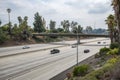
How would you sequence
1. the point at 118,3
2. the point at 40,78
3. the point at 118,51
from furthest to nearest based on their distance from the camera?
the point at 118,51 → the point at 118,3 → the point at 40,78

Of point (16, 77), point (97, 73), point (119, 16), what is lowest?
point (16, 77)

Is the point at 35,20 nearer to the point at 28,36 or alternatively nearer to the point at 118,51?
the point at 28,36

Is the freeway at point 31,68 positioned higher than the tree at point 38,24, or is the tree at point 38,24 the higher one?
the tree at point 38,24

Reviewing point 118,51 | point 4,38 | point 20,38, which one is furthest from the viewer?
point 20,38

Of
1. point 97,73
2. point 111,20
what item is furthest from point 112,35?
point 97,73

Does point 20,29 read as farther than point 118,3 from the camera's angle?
Yes

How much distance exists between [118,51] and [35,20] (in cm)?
11060

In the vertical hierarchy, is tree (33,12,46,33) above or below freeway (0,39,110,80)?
above

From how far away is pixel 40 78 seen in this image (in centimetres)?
3431

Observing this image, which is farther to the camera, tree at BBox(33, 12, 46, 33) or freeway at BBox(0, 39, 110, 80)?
tree at BBox(33, 12, 46, 33)

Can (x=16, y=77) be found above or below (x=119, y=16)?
below

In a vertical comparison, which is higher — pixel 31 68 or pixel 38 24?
pixel 38 24

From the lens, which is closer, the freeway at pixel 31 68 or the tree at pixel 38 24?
the freeway at pixel 31 68

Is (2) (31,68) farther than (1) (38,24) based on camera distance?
No
